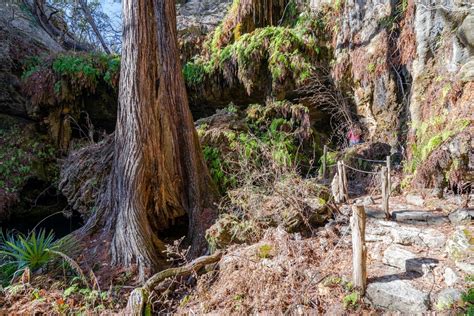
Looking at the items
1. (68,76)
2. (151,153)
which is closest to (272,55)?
(151,153)

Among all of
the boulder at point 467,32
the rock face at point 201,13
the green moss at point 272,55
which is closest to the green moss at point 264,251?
the green moss at point 272,55

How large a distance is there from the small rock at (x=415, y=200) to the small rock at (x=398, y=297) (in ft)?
6.07

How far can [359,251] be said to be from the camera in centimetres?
305

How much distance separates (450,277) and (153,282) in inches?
133

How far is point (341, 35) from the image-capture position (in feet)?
25.0

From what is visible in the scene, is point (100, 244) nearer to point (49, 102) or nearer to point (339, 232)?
point (339, 232)

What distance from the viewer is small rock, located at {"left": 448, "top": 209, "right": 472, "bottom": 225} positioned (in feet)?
12.3

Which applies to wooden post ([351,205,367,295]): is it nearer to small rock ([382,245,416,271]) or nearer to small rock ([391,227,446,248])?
small rock ([382,245,416,271])

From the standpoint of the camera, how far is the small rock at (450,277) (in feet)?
9.61

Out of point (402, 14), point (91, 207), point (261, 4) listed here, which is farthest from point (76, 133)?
point (402, 14)

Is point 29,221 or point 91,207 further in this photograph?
point 29,221

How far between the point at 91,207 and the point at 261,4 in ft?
23.1

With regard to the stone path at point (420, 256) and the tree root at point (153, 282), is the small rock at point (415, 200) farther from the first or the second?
the tree root at point (153, 282)

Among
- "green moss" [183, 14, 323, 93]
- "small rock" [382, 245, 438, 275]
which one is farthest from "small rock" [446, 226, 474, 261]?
"green moss" [183, 14, 323, 93]
